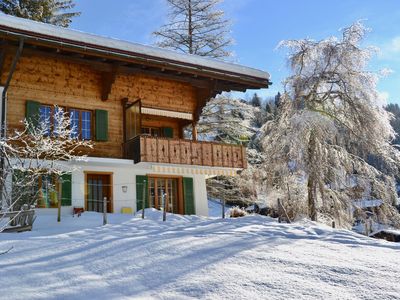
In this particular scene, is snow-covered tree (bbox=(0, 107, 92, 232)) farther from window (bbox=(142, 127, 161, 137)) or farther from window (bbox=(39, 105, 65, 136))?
window (bbox=(142, 127, 161, 137))

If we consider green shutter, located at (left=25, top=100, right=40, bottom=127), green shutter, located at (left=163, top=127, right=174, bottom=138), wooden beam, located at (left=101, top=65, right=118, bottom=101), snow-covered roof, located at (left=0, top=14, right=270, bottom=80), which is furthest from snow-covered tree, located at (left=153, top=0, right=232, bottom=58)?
green shutter, located at (left=25, top=100, right=40, bottom=127)

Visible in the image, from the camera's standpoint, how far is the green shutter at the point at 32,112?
1485 cm

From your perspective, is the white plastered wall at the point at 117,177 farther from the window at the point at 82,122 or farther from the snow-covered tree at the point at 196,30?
the snow-covered tree at the point at 196,30

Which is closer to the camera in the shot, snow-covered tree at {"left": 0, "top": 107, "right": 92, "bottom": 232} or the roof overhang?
snow-covered tree at {"left": 0, "top": 107, "right": 92, "bottom": 232}

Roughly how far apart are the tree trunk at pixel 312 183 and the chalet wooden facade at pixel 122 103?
2776 mm

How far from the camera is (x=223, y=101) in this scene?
79.3ft

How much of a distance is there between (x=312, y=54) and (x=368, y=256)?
12892 millimetres

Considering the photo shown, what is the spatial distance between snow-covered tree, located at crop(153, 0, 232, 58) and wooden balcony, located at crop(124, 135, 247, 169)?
29.4ft

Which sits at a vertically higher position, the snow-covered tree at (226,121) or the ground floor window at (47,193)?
the snow-covered tree at (226,121)

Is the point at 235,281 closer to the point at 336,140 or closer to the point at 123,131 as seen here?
the point at 123,131

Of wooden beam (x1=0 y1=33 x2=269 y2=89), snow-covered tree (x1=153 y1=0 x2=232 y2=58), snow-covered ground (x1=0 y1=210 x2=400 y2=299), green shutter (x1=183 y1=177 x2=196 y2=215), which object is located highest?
snow-covered tree (x1=153 y1=0 x2=232 y2=58)

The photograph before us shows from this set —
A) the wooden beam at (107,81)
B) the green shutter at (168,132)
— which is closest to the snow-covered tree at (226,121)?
the green shutter at (168,132)

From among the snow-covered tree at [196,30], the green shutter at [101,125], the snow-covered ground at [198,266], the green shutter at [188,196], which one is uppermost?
the snow-covered tree at [196,30]

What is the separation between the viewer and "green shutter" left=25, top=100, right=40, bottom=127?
14.9 meters
